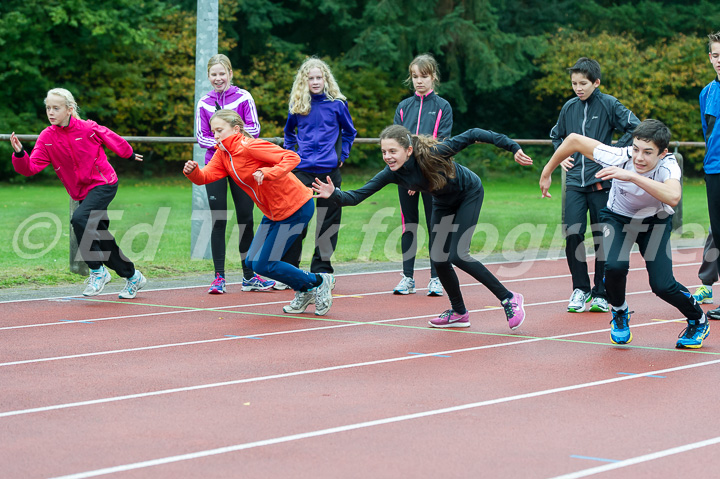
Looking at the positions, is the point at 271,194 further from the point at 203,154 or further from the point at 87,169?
the point at 203,154

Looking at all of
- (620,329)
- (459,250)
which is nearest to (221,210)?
(459,250)

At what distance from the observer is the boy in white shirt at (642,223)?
6.70 metres

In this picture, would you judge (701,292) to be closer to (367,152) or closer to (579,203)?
(579,203)

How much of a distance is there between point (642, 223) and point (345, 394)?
8.78ft

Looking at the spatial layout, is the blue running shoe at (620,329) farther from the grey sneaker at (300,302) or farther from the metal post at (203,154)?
the metal post at (203,154)

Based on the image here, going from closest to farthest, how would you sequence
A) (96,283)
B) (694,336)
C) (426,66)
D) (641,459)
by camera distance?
(641,459) → (694,336) → (96,283) → (426,66)

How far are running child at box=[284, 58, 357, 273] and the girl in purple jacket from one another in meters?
1.59

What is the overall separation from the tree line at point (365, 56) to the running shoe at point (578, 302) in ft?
89.3

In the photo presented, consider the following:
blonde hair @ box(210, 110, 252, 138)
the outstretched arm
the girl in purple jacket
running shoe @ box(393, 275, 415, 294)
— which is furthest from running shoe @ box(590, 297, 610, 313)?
the girl in purple jacket

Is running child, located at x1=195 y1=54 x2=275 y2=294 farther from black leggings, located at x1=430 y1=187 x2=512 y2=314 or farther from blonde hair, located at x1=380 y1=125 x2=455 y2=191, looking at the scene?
blonde hair, located at x1=380 y1=125 x2=455 y2=191

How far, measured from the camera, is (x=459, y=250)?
762cm

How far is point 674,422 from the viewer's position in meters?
5.04

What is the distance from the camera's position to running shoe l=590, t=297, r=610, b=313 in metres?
8.64

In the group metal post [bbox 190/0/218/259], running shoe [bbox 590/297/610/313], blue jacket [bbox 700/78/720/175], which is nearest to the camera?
blue jacket [bbox 700/78/720/175]
